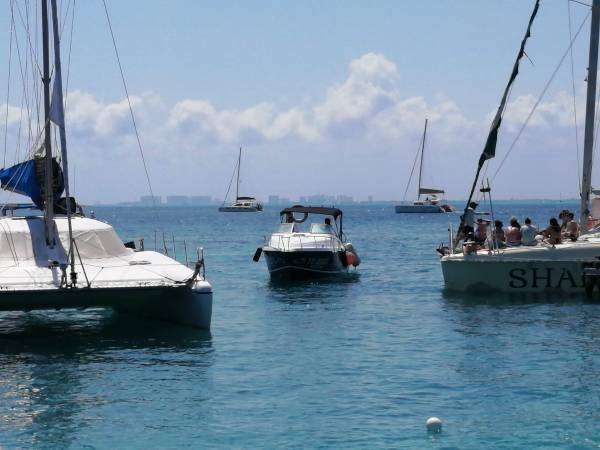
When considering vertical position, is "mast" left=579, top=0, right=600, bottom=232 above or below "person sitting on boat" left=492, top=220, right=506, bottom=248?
above

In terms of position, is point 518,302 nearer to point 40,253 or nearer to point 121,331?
point 121,331

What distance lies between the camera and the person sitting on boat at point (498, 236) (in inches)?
1136

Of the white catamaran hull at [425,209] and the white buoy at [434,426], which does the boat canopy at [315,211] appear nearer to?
the white buoy at [434,426]

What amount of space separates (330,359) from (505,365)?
3.43m

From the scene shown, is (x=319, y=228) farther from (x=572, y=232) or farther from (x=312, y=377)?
(x=312, y=377)

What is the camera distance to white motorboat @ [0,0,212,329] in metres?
20.4

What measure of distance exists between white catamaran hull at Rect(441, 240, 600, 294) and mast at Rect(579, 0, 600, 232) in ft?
7.46

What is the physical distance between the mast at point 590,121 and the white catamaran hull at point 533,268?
7.46ft

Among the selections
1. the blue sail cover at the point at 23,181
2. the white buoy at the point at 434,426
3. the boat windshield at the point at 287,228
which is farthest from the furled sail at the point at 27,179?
the white buoy at the point at 434,426

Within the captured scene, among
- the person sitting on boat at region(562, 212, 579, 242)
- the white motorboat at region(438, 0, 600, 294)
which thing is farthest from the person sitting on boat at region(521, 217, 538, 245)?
the person sitting on boat at region(562, 212, 579, 242)

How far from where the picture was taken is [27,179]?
2509 cm

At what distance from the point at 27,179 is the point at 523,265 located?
13.9 meters

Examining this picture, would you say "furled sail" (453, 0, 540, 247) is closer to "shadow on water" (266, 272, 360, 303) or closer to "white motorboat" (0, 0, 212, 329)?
"shadow on water" (266, 272, 360, 303)

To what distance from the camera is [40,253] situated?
22984 mm
